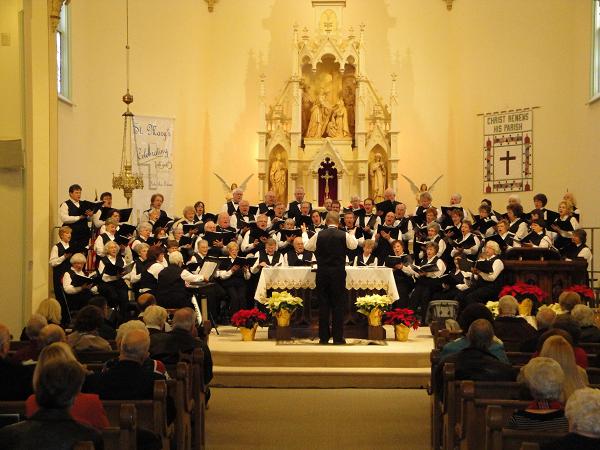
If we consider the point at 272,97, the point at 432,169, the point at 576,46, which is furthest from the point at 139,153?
the point at 576,46

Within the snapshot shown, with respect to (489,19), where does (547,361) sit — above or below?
below

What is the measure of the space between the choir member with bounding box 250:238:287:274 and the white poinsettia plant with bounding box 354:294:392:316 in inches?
79.9

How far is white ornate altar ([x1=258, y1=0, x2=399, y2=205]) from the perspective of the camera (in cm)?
1636

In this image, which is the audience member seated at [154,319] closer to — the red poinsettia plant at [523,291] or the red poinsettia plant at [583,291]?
the red poinsettia plant at [523,291]

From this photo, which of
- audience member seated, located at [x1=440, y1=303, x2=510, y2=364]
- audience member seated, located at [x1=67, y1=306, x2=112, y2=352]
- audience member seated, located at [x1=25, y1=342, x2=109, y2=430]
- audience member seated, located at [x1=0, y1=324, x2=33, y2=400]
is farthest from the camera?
audience member seated, located at [x1=67, y1=306, x2=112, y2=352]

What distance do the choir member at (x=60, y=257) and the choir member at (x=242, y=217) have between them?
9.16 ft

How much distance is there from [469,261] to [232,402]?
16.1 ft

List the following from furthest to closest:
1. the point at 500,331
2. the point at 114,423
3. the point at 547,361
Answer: the point at 500,331 → the point at 114,423 → the point at 547,361

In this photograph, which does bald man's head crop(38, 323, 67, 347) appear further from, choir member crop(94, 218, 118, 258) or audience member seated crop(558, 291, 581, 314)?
choir member crop(94, 218, 118, 258)

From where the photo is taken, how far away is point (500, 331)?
25.8 feet

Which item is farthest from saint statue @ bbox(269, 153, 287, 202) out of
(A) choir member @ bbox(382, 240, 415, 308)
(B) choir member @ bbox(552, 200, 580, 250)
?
(B) choir member @ bbox(552, 200, 580, 250)

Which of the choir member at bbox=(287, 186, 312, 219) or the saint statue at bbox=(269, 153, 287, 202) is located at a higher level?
the saint statue at bbox=(269, 153, 287, 202)

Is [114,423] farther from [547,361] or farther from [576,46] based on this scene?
[576,46]

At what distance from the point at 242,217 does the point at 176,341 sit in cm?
692
